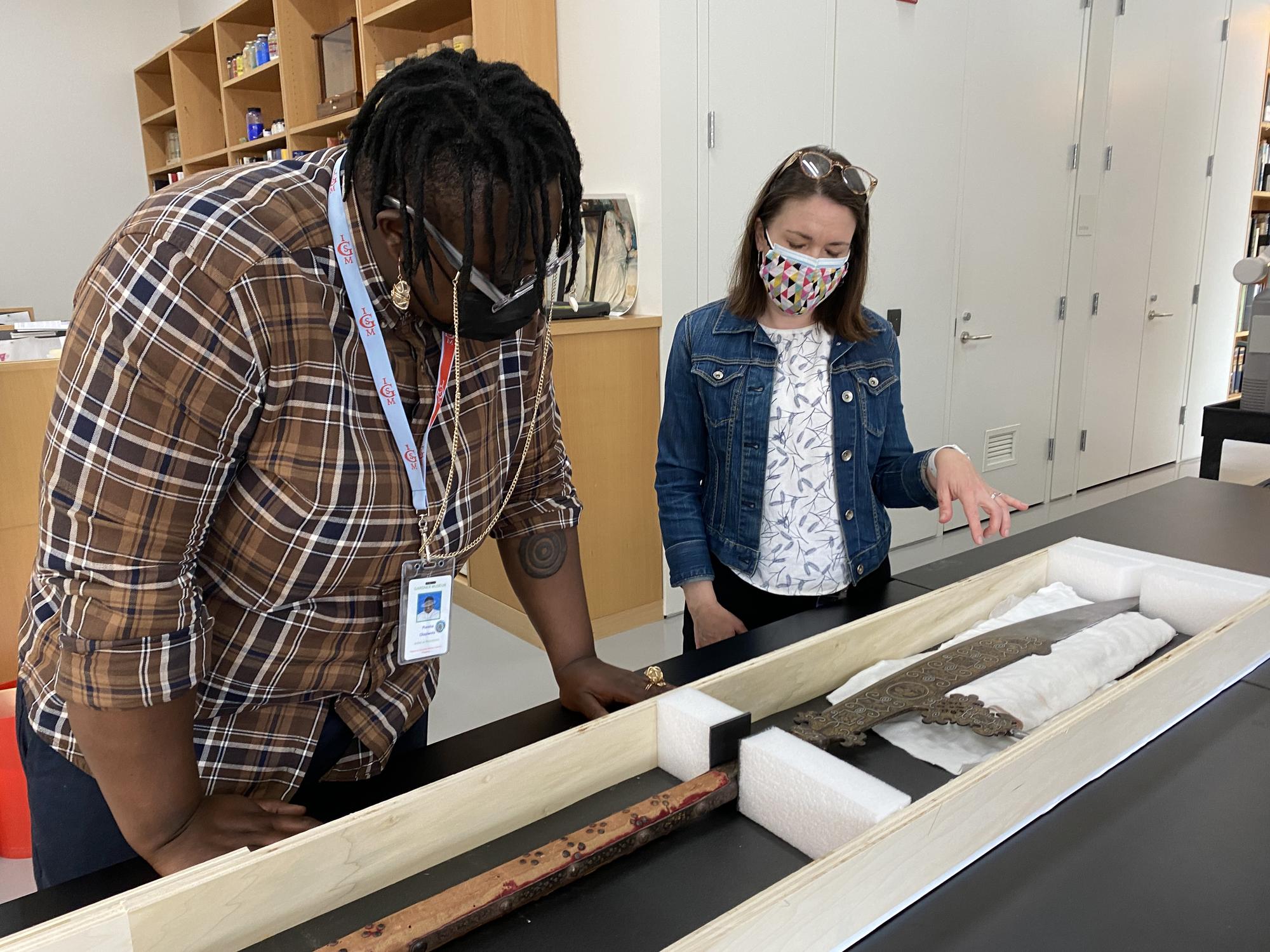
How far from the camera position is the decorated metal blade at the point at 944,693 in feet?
3.02

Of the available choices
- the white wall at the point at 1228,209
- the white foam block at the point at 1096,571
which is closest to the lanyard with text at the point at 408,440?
the white foam block at the point at 1096,571

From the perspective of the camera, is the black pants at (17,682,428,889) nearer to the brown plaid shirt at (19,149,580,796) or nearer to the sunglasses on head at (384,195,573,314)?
the brown plaid shirt at (19,149,580,796)

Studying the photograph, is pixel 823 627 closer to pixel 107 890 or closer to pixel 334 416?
pixel 334 416

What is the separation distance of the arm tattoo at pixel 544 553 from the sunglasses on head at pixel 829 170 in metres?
0.78

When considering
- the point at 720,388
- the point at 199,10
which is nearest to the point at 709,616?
the point at 720,388

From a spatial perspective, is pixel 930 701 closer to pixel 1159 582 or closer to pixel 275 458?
pixel 1159 582

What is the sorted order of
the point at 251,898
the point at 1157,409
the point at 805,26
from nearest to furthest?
the point at 251,898 < the point at 805,26 < the point at 1157,409

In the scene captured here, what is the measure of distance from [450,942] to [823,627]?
0.73m

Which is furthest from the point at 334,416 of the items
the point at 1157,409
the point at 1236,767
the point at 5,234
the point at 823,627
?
the point at 5,234

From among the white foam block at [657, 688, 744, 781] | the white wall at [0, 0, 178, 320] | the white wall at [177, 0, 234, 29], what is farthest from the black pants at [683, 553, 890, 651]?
the white wall at [0, 0, 178, 320]

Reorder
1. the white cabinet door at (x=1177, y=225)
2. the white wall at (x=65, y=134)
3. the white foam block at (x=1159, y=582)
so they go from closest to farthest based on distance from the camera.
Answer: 1. the white foam block at (x=1159, y=582)
2. the white cabinet door at (x=1177, y=225)
3. the white wall at (x=65, y=134)

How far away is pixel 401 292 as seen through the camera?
801 mm

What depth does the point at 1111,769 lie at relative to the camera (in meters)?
0.90

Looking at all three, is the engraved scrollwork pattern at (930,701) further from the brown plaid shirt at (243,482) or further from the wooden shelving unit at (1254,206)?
the wooden shelving unit at (1254,206)
